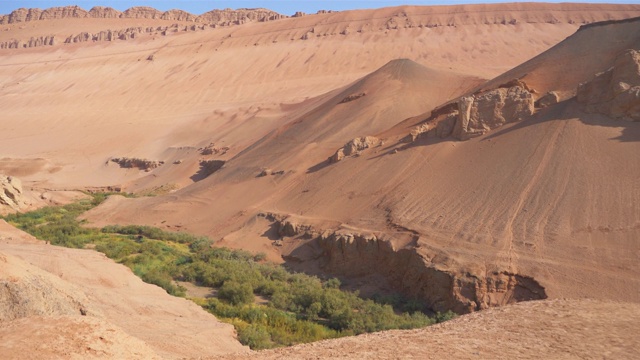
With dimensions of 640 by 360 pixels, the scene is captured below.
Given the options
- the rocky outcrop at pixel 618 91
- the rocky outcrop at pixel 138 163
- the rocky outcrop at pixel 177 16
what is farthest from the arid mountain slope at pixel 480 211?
the rocky outcrop at pixel 177 16

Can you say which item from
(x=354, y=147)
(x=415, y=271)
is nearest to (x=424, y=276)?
(x=415, y=271)

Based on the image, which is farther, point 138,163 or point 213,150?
point 138,163

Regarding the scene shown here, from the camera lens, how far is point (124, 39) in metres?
68.2

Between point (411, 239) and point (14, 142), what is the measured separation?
3856 cm

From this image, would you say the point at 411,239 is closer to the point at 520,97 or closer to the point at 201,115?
the point at 520,97

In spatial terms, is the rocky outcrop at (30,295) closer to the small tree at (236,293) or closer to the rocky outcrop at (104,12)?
the small tree at (236,293)

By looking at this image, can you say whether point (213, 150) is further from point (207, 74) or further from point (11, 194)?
point (207, 74)

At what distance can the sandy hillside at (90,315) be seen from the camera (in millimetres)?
4608

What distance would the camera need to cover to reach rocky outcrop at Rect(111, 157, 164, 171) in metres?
32.9

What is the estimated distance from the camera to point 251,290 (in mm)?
10703

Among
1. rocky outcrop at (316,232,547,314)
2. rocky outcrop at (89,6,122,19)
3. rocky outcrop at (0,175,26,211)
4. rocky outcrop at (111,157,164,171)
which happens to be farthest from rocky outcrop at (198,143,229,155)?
rocky outcrop at (89,6,122,19)

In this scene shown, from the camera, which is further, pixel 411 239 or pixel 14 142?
pixel 14 142

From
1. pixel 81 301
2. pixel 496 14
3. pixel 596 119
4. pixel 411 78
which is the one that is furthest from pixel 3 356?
pixel 496 14

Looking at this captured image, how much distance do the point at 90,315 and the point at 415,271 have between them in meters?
6.35
